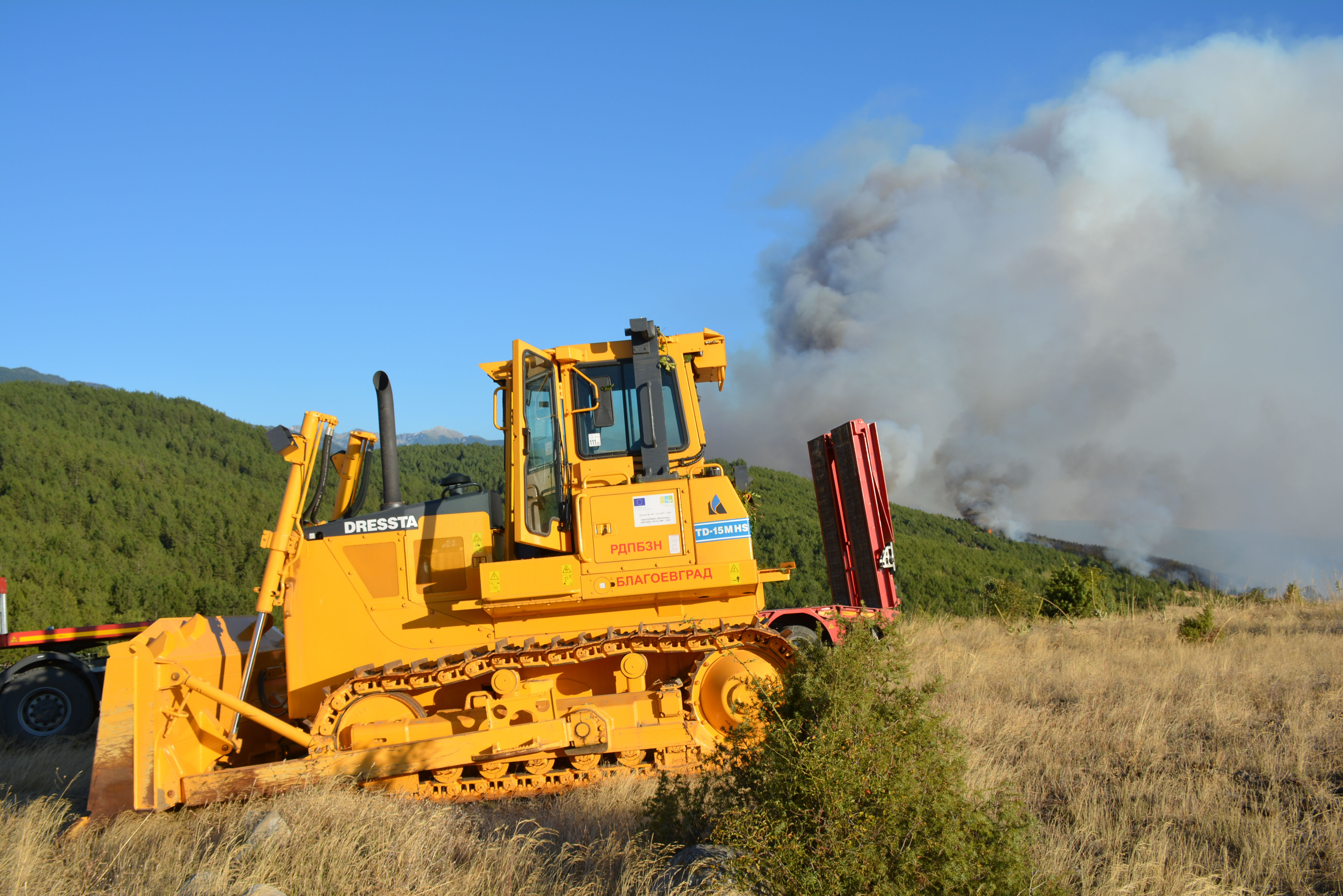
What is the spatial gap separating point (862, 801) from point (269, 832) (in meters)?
3.39

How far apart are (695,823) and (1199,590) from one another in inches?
512

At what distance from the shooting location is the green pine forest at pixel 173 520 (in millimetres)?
34500

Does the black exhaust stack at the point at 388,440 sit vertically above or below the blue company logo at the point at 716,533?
above

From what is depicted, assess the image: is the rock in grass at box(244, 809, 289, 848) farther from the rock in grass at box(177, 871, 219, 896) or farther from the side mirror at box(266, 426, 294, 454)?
the side mirror at box(266, 426, 294, 454)

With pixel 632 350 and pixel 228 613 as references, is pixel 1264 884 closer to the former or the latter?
pixel 632 350

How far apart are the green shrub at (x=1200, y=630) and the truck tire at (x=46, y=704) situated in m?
12.5

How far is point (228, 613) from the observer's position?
3688 centimetres

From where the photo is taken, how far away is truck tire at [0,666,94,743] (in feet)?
29.0

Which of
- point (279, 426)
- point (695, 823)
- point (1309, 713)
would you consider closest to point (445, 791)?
point (695, 823)

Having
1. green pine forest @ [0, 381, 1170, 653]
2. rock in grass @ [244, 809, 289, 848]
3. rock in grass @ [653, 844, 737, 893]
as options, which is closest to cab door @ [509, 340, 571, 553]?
rock in grass @ [244, 809, 289, 848]

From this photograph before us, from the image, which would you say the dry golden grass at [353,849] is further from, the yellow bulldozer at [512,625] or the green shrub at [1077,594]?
the green shrub at [1077,594]

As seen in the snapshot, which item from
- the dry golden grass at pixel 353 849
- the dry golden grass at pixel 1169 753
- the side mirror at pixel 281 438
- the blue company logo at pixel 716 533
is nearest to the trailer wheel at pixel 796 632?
the blue company logo at pixel 716 533

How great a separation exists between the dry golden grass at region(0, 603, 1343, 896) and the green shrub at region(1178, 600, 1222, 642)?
1869mm

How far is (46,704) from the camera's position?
8.94 meters
